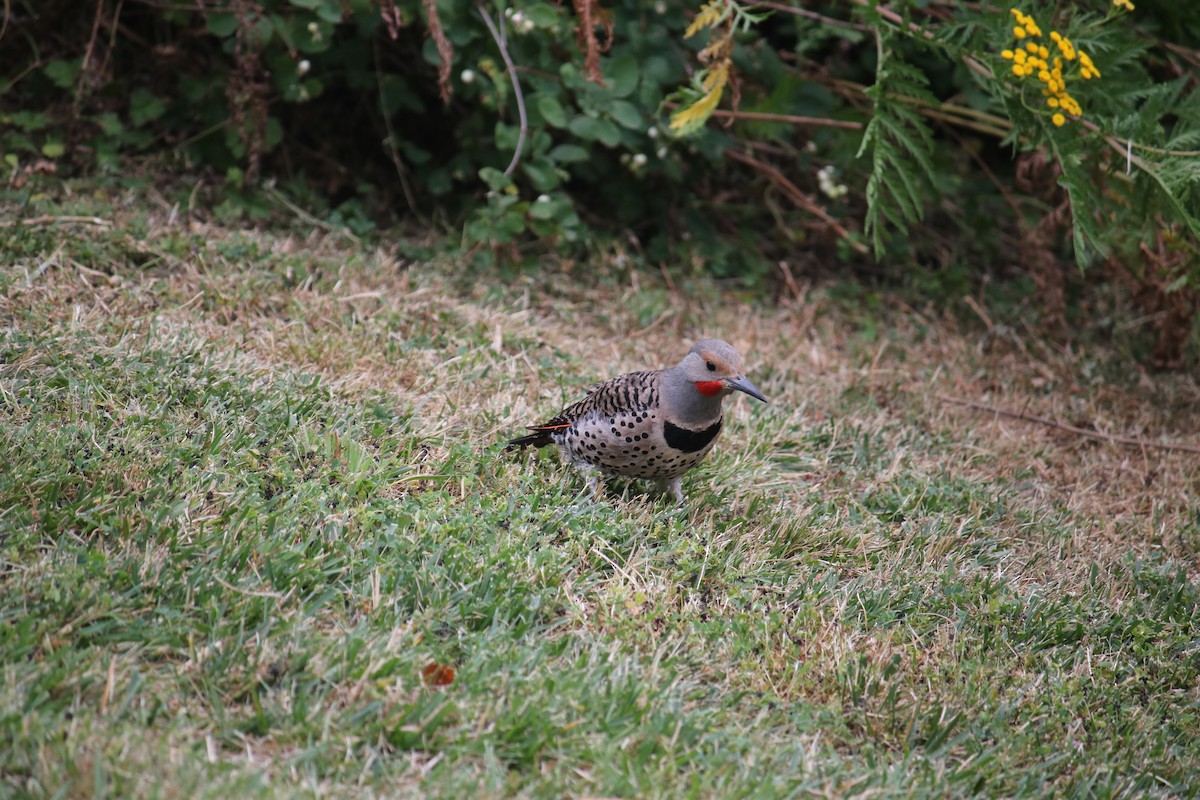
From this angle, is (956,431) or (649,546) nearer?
(649,546)

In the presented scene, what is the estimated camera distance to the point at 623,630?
121 inches

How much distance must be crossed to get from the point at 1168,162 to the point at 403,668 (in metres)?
3.83

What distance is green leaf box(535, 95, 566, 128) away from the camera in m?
5.40

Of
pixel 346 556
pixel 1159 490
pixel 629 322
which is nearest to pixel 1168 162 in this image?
pixel 1159 490

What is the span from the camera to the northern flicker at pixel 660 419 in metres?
3.69

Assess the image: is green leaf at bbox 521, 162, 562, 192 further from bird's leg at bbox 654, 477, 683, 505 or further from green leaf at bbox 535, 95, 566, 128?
bird's leg at bbox 654, 477, 683, 505

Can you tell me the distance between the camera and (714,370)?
12.2ft

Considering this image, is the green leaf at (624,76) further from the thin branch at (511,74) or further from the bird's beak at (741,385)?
the bird's beak at (741,385)

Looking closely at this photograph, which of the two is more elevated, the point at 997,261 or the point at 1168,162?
the point at 1168,162

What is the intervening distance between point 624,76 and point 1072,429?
2.81 meters

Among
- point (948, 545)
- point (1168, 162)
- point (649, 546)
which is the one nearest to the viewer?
point (649, 546)

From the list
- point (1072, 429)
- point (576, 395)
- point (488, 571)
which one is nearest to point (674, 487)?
point (576, 395)

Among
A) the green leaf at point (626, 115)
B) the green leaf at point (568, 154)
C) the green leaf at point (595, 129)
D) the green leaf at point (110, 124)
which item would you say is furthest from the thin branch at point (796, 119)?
the green leaf at point (110, 124)

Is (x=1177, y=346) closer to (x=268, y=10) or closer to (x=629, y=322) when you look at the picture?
(x=629, y=322)
